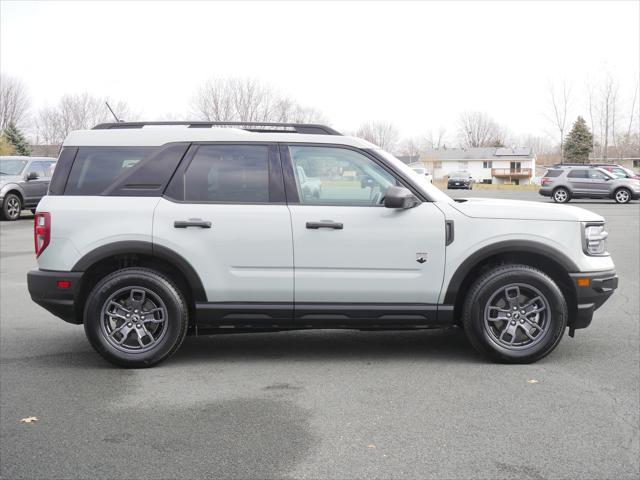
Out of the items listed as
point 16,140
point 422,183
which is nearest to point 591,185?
point 422,183

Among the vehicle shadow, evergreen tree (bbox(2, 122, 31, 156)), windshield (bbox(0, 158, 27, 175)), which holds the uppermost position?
evergreen tree (bbox(2, 122, 31, 156))

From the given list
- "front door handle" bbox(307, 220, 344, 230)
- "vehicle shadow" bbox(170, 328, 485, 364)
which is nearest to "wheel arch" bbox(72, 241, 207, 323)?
"vehicle shadow" bbox(170, 328, 485, 364)

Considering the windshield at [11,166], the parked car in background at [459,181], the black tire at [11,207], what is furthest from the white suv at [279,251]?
the parked car in background at [459,181]

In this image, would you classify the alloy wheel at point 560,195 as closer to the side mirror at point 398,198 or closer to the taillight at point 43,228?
Result: the side mirror at point 398,198

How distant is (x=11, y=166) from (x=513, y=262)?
1910 centimetres

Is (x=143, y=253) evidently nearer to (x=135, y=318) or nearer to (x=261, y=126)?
(x=135, y=318)

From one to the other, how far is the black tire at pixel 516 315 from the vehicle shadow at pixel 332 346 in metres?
0.29

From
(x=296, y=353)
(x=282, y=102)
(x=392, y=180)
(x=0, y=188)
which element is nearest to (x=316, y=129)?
(x=392, y=180)

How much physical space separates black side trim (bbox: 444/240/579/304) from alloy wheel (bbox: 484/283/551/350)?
11.6 inches

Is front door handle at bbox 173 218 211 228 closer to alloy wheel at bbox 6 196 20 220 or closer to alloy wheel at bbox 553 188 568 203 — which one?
alloy wheel at bbox 6 196 20 220

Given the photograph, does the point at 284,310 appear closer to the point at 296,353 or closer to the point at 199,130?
the point at 296,353

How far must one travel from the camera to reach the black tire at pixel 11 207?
20.8 m

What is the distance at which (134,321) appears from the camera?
5.70 meters

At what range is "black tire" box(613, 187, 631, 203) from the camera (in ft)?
102
